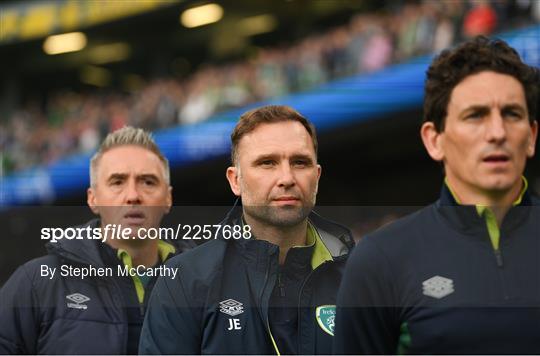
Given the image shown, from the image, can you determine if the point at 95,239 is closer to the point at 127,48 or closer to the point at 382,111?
the point at 382,111

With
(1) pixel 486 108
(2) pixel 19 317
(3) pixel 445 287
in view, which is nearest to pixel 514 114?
(1) pixel 486 108

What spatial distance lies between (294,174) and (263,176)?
0.13 m

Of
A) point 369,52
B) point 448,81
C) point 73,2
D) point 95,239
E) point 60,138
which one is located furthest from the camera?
point 73,2

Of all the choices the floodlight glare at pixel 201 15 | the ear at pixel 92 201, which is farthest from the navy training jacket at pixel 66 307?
the floodlight glare at pixel 201 15

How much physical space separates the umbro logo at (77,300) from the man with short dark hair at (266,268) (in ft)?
1.21

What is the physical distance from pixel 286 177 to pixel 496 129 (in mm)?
902

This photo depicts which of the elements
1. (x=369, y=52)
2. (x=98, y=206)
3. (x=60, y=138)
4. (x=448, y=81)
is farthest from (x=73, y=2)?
(x=448, y=81)

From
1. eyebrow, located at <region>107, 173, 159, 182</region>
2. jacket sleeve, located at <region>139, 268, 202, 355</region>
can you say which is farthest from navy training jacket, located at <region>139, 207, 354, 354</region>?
eyebrow, located at <region>107, 173, 159, 182</region>

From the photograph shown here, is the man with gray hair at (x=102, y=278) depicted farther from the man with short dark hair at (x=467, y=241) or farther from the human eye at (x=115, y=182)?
the man with short dark hair at (x=467, y=241)

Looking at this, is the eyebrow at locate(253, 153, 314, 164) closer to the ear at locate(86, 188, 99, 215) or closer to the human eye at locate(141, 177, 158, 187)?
the human eye at locate(141, 177, 158, 187)

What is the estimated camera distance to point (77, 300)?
3.72 metres

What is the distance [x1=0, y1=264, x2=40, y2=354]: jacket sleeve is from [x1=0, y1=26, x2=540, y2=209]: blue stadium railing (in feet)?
20.6

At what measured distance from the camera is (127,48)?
1820cm

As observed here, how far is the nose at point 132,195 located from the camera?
12.5 feet
